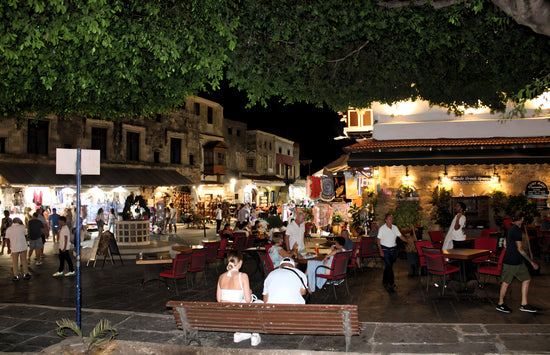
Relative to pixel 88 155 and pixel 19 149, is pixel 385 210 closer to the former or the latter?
pixel 88 155

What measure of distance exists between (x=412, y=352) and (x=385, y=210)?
1068cm

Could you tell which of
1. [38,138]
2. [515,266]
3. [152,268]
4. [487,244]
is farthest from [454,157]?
[38,138]

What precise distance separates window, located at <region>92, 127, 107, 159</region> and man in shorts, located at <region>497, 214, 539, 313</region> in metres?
26.2

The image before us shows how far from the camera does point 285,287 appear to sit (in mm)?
5965

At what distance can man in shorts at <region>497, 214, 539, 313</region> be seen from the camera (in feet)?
24.6

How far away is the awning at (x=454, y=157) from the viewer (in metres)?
13.6

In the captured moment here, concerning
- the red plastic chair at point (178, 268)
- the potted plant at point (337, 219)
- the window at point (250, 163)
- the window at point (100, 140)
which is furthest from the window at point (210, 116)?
the red plastic chair at point (178, 268)

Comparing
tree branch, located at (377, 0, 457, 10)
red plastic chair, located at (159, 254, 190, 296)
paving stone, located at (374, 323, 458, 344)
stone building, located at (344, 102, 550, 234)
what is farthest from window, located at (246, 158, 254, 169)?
tree branch, located at (377, 0, 457, 10)

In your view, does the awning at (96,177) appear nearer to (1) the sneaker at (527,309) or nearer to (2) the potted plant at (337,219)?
(2) the potted plant at (337,219)

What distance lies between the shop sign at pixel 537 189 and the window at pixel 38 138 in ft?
80.0

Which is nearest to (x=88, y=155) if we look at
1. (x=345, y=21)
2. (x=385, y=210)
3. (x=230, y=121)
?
(x=345, y=21)

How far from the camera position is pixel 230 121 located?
45062 mm

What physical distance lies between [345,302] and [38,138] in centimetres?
2295

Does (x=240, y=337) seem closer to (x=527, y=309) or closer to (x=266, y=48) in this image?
(x=266, y=48)
